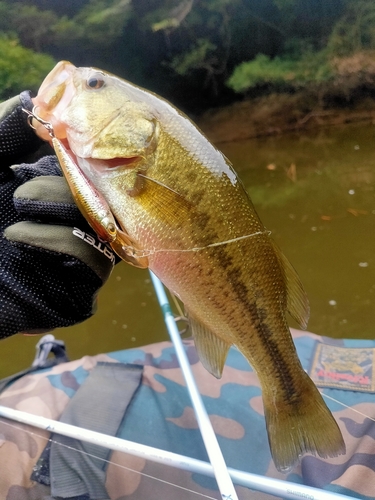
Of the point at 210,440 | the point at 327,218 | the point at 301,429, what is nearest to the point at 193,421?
the point at 210,440

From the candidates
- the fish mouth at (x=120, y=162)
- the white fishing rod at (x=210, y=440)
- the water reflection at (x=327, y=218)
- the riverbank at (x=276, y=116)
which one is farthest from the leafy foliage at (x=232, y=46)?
the fish mouth at (x=120, y=162)

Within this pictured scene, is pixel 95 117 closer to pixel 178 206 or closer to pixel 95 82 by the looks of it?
pixel 95 82

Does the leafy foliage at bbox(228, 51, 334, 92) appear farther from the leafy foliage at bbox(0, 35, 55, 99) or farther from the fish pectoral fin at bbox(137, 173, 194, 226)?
the fish pectoral fin at bbox(137, 173, 194, 226)

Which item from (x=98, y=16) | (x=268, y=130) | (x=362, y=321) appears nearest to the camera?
(x=362, y=321)

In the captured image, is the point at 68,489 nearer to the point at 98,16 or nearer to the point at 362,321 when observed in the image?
the point at 362,321

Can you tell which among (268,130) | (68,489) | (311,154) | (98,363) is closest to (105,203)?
(68,489)

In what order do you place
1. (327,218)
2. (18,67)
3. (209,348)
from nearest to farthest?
(209,348) < (327,218) < (18,67)
